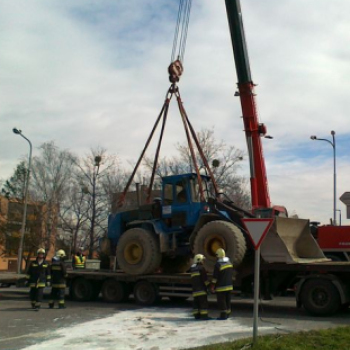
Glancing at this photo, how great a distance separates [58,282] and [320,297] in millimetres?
7249

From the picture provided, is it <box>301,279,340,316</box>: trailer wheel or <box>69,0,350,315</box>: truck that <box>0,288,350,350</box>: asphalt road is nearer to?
<box>301,279,340,316</box>: trailer wheel

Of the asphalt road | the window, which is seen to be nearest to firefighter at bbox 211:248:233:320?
the asphalt road

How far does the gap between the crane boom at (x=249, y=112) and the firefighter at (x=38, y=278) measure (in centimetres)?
667

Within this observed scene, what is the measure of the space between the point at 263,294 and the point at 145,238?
3.81m

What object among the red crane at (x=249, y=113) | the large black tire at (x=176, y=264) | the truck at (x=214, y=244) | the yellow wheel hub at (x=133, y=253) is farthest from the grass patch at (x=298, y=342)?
the red crane at (x=249, y=113)

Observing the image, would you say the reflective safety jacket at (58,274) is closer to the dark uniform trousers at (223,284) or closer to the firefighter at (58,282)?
the firefighter at (58,282)

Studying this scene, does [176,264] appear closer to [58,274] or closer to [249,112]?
[58,274]

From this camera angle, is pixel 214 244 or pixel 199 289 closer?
pixel 199 289

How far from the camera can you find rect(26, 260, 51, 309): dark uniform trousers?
13.8 meters

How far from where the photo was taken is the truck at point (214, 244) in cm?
1238

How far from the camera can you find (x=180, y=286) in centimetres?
1412

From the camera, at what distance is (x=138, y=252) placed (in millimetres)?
15023

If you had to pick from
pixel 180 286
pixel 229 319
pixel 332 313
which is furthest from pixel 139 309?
pixel 332 313

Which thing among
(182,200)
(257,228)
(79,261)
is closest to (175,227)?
(182,200)
